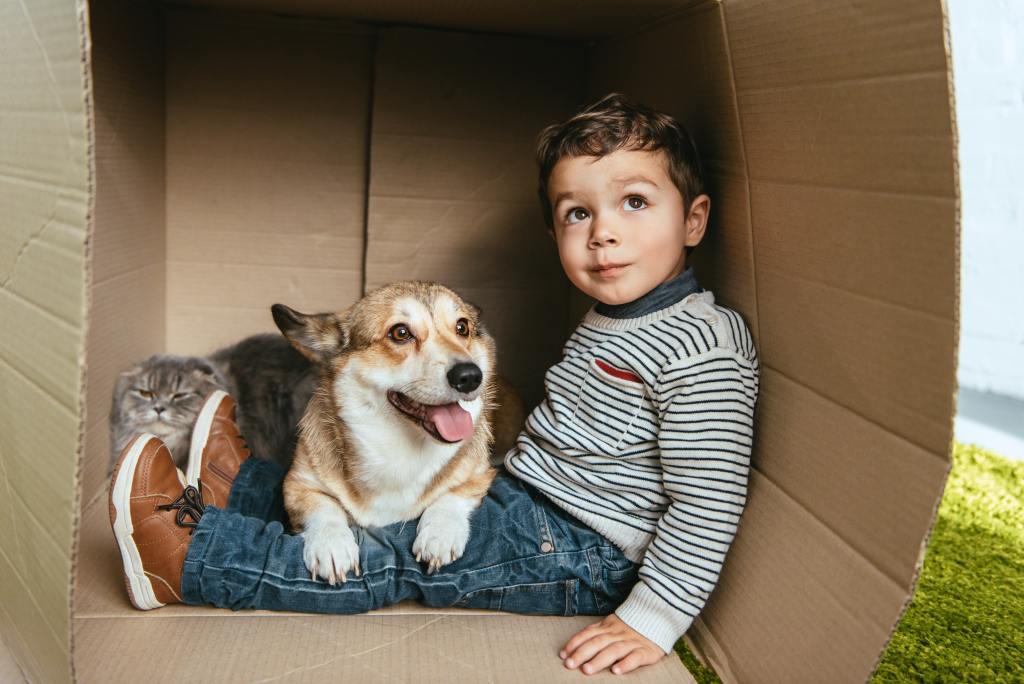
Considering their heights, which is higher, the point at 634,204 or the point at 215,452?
the point at 634,204

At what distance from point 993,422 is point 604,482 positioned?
2.03 m

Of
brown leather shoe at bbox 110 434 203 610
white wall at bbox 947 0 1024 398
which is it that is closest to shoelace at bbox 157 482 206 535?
brown leather shoe at bbox 110 434 203 610

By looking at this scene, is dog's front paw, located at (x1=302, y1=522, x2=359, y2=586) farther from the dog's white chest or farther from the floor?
the floor

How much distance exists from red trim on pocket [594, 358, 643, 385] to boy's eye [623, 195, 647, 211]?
327 mm

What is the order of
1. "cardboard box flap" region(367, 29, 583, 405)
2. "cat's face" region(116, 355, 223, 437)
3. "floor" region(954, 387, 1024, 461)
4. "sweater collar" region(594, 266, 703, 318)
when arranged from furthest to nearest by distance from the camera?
"floor" region(954, 387, 1024, 461) → "cardboard box flap" region(367, 29, 583, 405) → "cat's face" region(116, 355, 223, 437) → "sweater collar" region(594, 266, 703, 318)

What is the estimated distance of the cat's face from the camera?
7.27 ft

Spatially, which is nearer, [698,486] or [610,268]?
[698,486]

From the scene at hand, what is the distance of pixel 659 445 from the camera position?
1.59 meters

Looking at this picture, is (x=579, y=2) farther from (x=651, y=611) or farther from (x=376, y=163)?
(x=651, y=611)

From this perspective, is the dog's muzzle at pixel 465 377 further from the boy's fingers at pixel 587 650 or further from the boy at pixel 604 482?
the boy's fingers at pixel 587 650

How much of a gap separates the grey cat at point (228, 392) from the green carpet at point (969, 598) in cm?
131

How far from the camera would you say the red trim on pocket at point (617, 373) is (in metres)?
1.64

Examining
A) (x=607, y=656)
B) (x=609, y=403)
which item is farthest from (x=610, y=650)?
Result: (x=609, y=403)

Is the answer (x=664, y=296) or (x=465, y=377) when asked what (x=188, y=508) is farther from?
(x=664, y=296)
